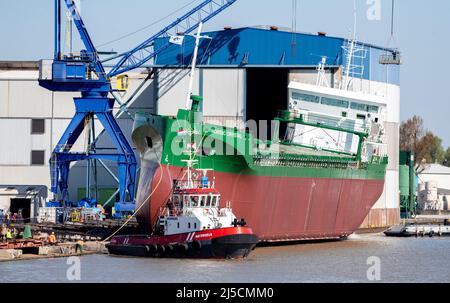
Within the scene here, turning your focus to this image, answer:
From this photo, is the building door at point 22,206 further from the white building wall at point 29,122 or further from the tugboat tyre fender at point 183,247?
Answer: the tugboat tyre fender at point 183,247


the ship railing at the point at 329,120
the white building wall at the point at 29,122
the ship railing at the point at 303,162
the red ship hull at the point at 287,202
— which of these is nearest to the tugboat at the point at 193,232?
the red ship hull at the point at 287,202

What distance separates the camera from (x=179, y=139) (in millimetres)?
49219

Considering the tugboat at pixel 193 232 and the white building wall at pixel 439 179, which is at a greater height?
the tugboat at pixel 193 232

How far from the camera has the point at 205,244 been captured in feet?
141

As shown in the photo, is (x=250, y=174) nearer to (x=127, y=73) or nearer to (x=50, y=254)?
(x=50, y=254)

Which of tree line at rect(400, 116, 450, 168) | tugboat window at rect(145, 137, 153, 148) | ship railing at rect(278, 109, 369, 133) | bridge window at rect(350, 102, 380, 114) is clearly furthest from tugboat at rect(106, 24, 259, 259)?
tree line at rect(400, 116, 450, 168)

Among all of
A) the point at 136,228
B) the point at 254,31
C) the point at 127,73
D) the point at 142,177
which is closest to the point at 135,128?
the point at 142,177

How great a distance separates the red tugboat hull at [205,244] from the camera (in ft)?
141

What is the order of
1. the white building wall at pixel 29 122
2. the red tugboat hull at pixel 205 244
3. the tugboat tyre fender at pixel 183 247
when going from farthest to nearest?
the white building wall at pixel 29 122, the tugboat tyre fender at pixel 183 247, the red tugboat hull at pixel 205 244

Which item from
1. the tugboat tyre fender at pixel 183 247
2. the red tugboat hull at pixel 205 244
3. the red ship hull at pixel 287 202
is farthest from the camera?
the red ship hull at pixel 287 202

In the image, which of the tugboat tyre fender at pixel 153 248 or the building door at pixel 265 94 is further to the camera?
the building door at pixel 265 94

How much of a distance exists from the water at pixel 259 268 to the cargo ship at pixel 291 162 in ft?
9.88

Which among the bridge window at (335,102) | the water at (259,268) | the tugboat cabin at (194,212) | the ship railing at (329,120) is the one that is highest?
the bridge window at (335,102)

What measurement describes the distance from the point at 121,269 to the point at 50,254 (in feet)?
23.1
